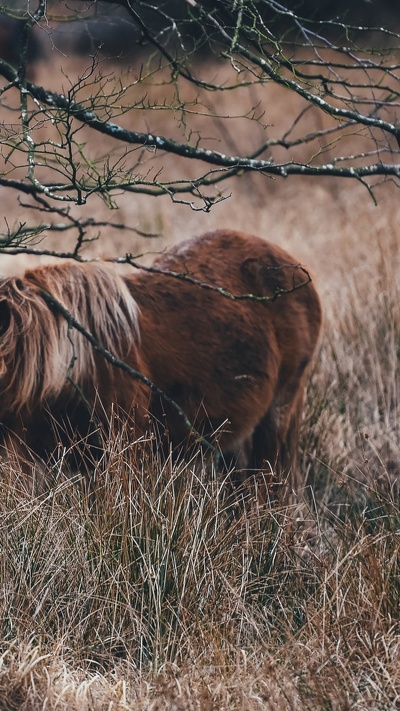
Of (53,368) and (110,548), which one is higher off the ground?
(53,368)

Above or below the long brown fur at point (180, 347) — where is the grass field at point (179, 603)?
below

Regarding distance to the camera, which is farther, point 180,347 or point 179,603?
point 180,347

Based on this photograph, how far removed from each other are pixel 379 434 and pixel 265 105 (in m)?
12.9

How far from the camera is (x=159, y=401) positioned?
4.21m

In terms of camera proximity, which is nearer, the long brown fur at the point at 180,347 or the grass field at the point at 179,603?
the grass field at the point at 179,603

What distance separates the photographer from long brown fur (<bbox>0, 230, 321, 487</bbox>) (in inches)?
146

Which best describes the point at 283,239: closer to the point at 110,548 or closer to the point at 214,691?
the point at 110,548

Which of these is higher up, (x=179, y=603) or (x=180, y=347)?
(x=180, y=347)

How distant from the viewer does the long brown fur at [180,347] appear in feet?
12.1

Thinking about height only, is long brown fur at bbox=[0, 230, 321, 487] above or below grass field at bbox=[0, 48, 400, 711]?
above

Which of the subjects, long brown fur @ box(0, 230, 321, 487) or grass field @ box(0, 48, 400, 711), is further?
long brown fur @ box(0, 230, 321, 487)

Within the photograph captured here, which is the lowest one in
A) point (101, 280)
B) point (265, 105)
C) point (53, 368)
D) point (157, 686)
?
point (157, 686)

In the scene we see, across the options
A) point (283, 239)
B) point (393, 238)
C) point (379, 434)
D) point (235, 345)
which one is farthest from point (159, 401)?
point (283, 239)

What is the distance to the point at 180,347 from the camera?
4.33 m
